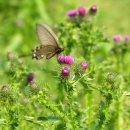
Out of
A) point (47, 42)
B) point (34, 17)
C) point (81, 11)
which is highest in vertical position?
point (34, 17)

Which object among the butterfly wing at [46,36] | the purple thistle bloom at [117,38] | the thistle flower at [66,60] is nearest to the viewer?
the thistle flower at [66,60]

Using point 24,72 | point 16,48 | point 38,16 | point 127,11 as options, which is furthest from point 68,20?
point 127,11

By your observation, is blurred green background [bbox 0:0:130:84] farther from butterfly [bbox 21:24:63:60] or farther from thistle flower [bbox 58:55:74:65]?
thistle flower [bbox 58:55:74:65]

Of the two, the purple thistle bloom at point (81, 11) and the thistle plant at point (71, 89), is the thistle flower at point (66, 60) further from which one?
the purple thistle bloom at point (81, 11)

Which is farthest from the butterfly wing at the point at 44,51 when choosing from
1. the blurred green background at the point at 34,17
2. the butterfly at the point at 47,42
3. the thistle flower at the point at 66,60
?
the blurred green background at the point at 34,17

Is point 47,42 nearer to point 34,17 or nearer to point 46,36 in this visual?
point 46,36

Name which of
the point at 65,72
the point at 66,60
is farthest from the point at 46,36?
the point at 65,72
